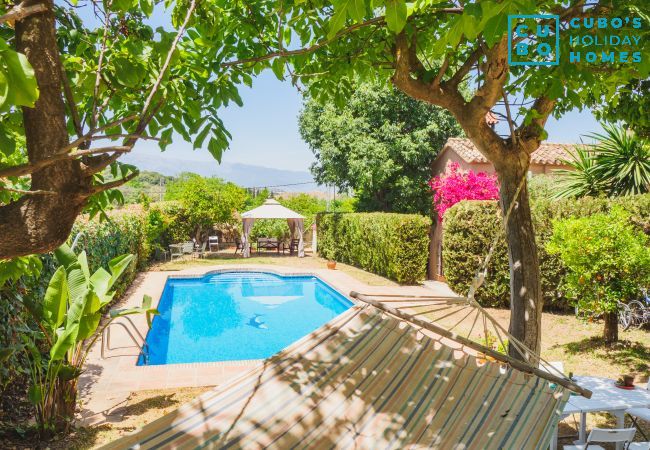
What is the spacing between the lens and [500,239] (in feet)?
37.4

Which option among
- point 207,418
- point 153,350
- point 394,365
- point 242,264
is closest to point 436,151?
point 242,264

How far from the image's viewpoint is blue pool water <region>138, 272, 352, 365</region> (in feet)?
32.5

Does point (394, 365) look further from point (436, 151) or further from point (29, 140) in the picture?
point (436, 151)

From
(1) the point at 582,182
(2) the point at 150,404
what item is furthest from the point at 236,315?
(1) the point at 582,182

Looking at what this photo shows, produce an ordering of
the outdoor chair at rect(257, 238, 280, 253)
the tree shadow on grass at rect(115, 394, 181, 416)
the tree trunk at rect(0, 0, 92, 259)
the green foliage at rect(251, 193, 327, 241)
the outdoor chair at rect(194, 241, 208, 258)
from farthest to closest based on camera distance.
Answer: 1. the green foliage at rect(251, 193, 327, 241)
2. the outdoor chair at rect(257, 238, 280, 253)
3. the outdoor chair at rect(194, 241, 208, 258)
4. the tree shadow on grass at rect(115, 394, 181, 416)
5. the tree trunk at rect(0, 0, 92, 259)

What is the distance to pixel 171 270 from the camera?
1728 cm

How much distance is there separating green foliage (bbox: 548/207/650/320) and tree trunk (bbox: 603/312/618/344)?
0.43 m

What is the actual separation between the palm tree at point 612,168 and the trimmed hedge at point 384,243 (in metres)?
4.41

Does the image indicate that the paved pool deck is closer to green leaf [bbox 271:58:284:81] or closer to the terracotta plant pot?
green leaf [bbox 271:58:284:81]

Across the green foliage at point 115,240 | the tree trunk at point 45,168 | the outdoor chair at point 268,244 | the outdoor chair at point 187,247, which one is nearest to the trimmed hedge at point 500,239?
the green foliage at point 115,240

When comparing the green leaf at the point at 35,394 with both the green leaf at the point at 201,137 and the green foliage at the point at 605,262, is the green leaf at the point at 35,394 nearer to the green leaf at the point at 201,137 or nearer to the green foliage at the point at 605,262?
the green leaf at the point at 201,137

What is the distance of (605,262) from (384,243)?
853cm

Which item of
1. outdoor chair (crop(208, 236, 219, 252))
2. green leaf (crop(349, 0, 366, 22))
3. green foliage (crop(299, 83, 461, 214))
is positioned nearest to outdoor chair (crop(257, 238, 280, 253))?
outdoor chair (crop(208, 236, 219, 252))

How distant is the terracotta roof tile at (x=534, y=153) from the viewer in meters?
15.7
